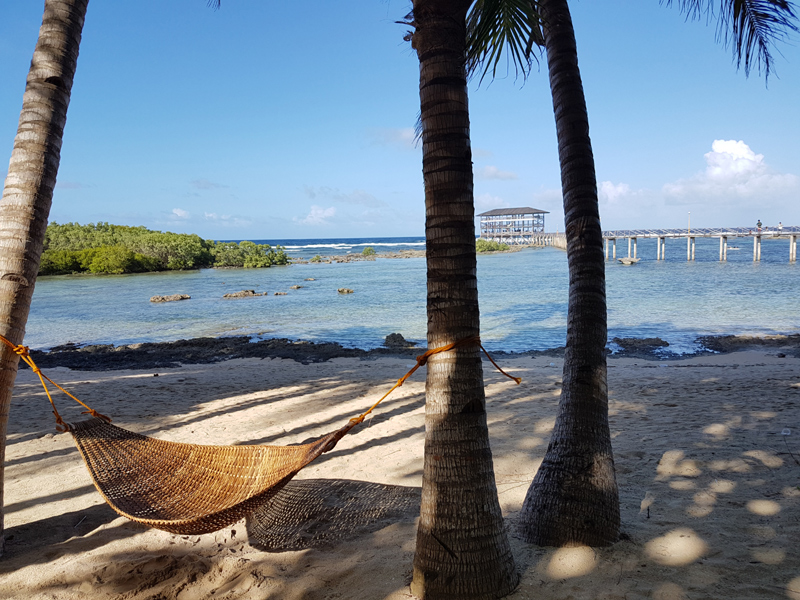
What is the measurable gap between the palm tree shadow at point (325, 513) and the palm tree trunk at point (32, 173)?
1363 millimetres

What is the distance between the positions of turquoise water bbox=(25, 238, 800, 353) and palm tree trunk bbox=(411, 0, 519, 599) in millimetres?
9658

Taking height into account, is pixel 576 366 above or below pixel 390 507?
above

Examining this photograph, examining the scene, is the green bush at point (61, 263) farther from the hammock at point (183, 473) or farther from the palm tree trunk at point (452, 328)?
the palm tree trunk at point (452, 328)

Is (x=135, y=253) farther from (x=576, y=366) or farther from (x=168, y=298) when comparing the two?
(x=576, y=366)

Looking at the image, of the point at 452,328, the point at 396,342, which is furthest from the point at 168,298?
the point at 452,328

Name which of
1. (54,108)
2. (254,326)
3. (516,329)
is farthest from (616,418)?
(254,326)

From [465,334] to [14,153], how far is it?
2.62 m

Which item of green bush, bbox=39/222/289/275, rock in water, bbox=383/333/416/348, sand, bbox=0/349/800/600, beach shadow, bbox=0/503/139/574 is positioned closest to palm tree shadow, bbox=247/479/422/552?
sand, bbox=0/349/800/600

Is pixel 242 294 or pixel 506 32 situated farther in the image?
pixel 242 294

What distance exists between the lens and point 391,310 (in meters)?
17.7

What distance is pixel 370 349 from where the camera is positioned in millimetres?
11344

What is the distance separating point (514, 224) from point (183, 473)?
74781 millimetres

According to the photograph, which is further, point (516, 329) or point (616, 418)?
point (516, 329)

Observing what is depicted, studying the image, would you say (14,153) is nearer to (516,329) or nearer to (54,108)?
(54,108)
